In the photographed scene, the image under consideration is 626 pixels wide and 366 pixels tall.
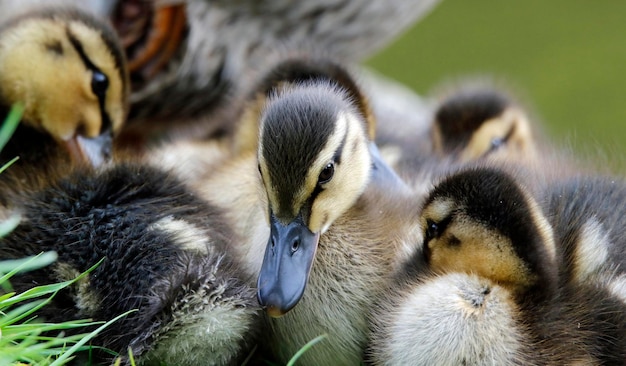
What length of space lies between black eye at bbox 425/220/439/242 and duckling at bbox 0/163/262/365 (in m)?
0.34

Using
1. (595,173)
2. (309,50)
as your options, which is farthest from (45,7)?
(595,173)

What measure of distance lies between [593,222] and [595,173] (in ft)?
1.08

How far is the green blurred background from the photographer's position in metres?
7.52

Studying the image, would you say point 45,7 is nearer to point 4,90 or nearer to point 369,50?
point 4,90

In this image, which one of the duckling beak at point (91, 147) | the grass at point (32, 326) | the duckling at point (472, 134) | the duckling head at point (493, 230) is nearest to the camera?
the grass at point (32, 326)

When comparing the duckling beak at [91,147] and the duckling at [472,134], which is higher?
the duckling beak at [91,147]

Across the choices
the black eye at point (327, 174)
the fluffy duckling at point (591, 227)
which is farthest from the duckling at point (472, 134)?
the black eye at point (327, 174)

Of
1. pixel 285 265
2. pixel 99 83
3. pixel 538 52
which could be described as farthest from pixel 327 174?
pixel 538 52

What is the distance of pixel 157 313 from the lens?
1904 mm

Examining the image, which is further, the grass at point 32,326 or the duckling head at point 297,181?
the duckling head at point 297,181

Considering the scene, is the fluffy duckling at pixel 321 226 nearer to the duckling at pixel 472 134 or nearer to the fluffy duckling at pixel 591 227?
the fluffy duckling at pixel 591 227

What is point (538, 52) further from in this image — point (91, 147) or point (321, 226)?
point (321, 226)

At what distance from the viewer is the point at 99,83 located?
2568mm

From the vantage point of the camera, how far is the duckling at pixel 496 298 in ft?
6.14
